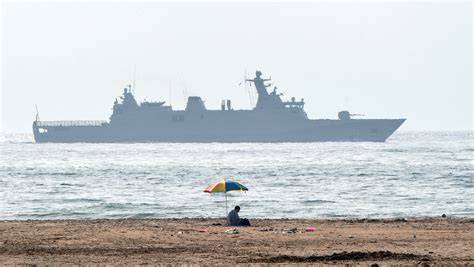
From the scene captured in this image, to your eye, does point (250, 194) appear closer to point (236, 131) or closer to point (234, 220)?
point (234, 220)

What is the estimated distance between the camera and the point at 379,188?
34.3m

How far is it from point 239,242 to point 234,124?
115907 mm

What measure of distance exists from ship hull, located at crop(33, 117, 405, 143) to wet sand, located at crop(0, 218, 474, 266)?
109 m

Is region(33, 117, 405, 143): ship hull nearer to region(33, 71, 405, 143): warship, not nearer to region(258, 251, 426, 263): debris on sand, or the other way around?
region(33, 71, 405, 143): warship

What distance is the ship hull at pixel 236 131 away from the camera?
12862 cm

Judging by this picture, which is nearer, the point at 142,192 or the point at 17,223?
the point at 17,223

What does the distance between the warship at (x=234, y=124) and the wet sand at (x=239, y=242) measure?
4280 inches

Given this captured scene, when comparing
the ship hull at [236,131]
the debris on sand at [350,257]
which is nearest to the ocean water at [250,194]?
the debris on sand at [350,257]

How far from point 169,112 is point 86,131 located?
12.8 metres

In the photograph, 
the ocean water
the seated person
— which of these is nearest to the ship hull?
the ocean water

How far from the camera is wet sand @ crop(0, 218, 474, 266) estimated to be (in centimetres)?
1322

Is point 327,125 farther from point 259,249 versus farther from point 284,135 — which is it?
point 259,249

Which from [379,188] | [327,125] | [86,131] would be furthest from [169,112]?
[379,188]

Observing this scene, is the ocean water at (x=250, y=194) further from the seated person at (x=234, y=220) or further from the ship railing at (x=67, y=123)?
the ship railing at (x=67, y=123)
